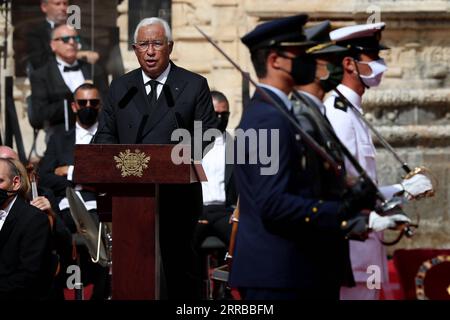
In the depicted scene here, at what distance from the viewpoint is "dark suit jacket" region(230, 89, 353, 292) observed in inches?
277

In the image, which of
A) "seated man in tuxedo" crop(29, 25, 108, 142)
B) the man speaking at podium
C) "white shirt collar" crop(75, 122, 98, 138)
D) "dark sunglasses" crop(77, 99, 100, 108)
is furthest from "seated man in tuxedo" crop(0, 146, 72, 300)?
"seated man in tuxedo" crop(29, 25, 108, 142)

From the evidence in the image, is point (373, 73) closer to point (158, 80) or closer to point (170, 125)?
point (170, 125)

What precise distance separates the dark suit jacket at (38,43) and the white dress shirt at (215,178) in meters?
2.49

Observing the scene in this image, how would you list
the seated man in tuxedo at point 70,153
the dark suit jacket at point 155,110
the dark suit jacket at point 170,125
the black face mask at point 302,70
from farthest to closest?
1. the seated man in tuxedo at point 70,153
2. the dark suit jacket at point 155,110
3. the dark suit jacket at point 170,125
4. the black face mask at point 302,70

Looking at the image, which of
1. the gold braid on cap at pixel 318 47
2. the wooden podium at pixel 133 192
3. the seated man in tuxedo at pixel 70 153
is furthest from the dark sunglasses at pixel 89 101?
the gold braid on cap at pixel 318 47

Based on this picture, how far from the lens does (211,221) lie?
12320 mm

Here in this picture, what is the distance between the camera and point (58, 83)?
13930 mm

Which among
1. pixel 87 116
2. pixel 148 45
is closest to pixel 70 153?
pixel 87 116

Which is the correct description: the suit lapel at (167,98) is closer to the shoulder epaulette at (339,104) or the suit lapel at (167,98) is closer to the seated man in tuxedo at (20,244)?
the seated man in tuxedo at (20,244)

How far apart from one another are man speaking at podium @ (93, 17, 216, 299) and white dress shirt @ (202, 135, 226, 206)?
2.56m

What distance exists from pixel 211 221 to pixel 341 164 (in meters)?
5.03

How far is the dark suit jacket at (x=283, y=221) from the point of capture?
7027 mm
